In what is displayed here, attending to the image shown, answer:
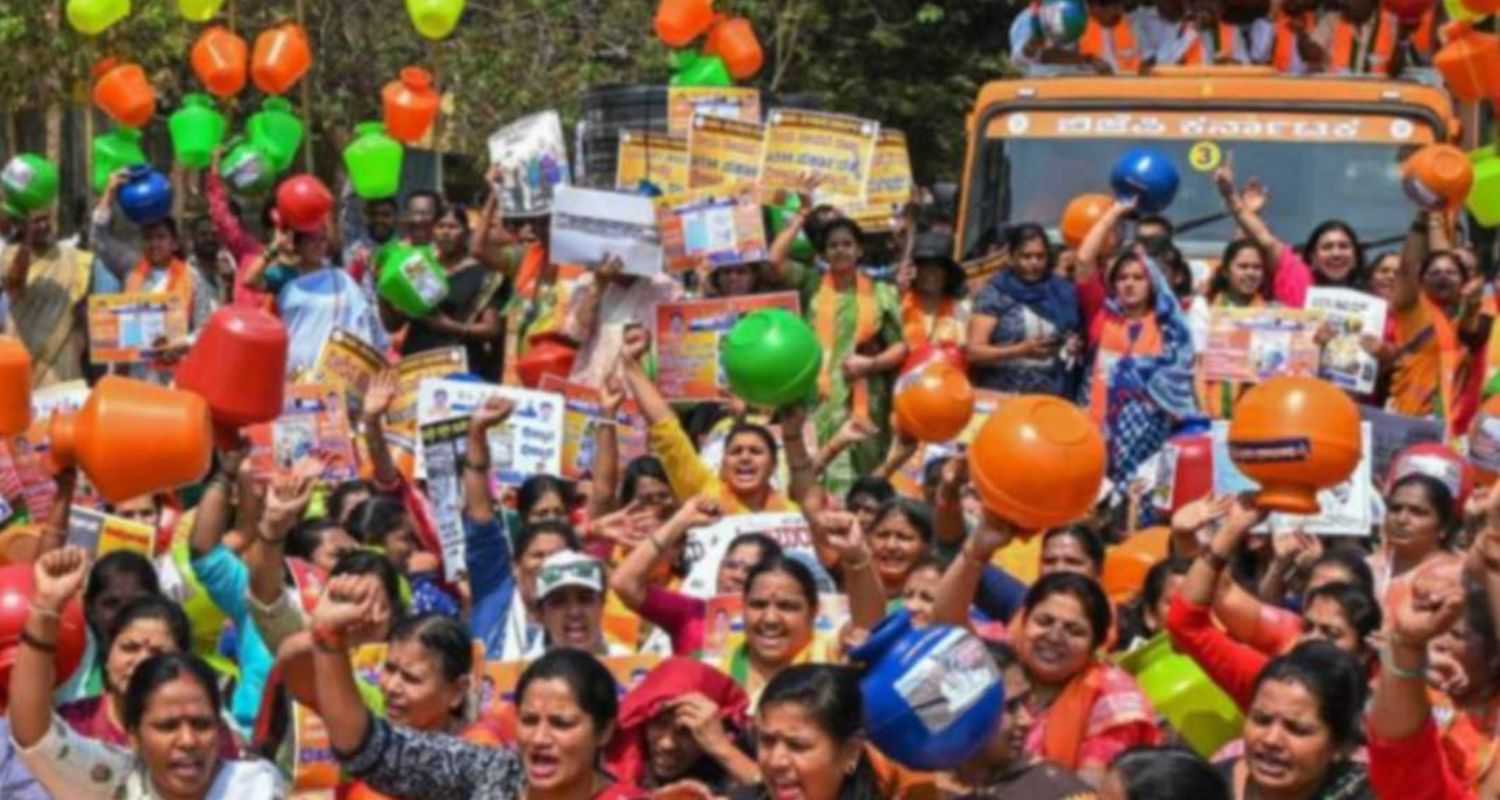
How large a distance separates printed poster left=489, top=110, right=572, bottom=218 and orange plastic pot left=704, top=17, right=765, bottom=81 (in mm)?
1857

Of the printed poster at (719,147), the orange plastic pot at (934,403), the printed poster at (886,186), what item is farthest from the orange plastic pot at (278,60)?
the orange plastic pot at (934,403)

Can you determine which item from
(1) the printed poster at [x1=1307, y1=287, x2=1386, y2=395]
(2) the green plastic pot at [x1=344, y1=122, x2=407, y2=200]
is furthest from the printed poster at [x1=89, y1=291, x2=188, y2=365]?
(1) the printed poster at [x1=1307, y1=287, x2=1386, y2=395]

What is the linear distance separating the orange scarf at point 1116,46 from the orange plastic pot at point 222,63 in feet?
12.9

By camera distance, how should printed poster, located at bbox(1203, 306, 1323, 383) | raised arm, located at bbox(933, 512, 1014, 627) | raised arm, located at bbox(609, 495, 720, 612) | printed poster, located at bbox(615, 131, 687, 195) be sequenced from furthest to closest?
printed poster, located at bbox(615, 131, 687, 195), printed poster, located at bbox(1203, 306, 1323, 383), raised arm, located at bbox(609, 495, 720, 612), raised arm, located at bbox(933, 512, 1014, 627)

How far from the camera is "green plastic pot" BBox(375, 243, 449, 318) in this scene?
42.0 ft

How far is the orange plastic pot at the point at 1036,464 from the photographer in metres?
→ 6.85

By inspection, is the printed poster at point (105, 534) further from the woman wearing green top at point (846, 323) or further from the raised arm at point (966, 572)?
the woman wearing green top at point (846, 323)

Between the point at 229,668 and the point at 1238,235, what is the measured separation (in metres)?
5.78

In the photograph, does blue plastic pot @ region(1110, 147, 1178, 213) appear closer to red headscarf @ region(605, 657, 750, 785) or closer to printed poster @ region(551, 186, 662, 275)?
printed poster @ region(551, 186, 662, 275)

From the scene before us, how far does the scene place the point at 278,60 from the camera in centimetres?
1501

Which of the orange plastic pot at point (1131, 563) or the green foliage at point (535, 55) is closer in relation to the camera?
the orange plastic pot at point (1131, 563)

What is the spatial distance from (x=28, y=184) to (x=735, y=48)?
10.2 feet

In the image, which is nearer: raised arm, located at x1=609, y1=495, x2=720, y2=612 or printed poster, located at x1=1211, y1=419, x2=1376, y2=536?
raised arm, located at x1=609, y1=495, x2=720, y2=612

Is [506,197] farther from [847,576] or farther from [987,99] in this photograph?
[847,576]
